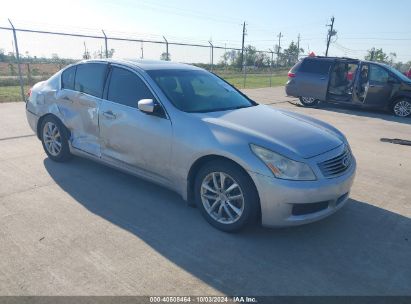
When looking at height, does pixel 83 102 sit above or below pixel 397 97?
above

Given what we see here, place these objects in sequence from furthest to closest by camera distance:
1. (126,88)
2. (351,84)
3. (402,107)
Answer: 1. (351,84)
2. (402,107)
3. (126,88)

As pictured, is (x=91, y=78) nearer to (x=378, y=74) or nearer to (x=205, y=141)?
(x=205, y=141)

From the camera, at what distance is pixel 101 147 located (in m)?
4.66

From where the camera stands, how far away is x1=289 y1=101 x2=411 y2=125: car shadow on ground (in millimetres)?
11374

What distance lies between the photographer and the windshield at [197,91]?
13.5ft

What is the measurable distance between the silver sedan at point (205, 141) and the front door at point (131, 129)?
0.01m

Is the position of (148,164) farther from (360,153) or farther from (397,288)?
(360,153)

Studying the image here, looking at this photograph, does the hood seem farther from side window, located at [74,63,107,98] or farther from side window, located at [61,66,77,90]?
side window, located at [61,66,77,90]

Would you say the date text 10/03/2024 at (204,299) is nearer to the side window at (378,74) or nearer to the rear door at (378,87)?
the rear door at (378,87)

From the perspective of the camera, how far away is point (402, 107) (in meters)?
11.7

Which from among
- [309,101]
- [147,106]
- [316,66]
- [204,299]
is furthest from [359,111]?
[204,299]

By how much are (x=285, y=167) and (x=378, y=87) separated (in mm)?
10177

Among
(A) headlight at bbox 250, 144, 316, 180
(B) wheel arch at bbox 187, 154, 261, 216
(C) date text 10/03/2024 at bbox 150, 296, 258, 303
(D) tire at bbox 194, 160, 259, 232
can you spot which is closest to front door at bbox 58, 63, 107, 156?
(B) wheel arch at bbox 187, 154, 261, 216

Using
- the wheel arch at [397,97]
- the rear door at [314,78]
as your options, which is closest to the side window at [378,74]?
the wheel arch at [397,97]
